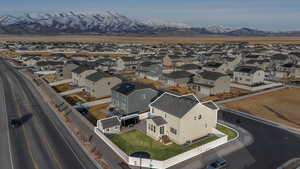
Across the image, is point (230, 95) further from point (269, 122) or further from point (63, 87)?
point (63, 87)

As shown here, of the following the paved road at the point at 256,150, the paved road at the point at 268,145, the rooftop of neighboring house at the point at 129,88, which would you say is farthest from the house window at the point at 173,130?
the rooftop of neighboring house at the point at 129,88

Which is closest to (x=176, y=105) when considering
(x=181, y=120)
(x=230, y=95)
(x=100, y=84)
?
(x=181, y=120)

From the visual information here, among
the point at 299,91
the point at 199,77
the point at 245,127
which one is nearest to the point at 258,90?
the point at 299,91

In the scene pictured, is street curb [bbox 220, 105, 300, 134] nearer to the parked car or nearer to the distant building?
the parked car

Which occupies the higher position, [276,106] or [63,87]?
[63,87]

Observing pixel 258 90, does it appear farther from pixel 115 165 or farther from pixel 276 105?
pixel 115 165

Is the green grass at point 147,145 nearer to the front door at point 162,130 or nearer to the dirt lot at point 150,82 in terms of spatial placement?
the front door at point 162,130

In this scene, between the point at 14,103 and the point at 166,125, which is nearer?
the point at 166,125
